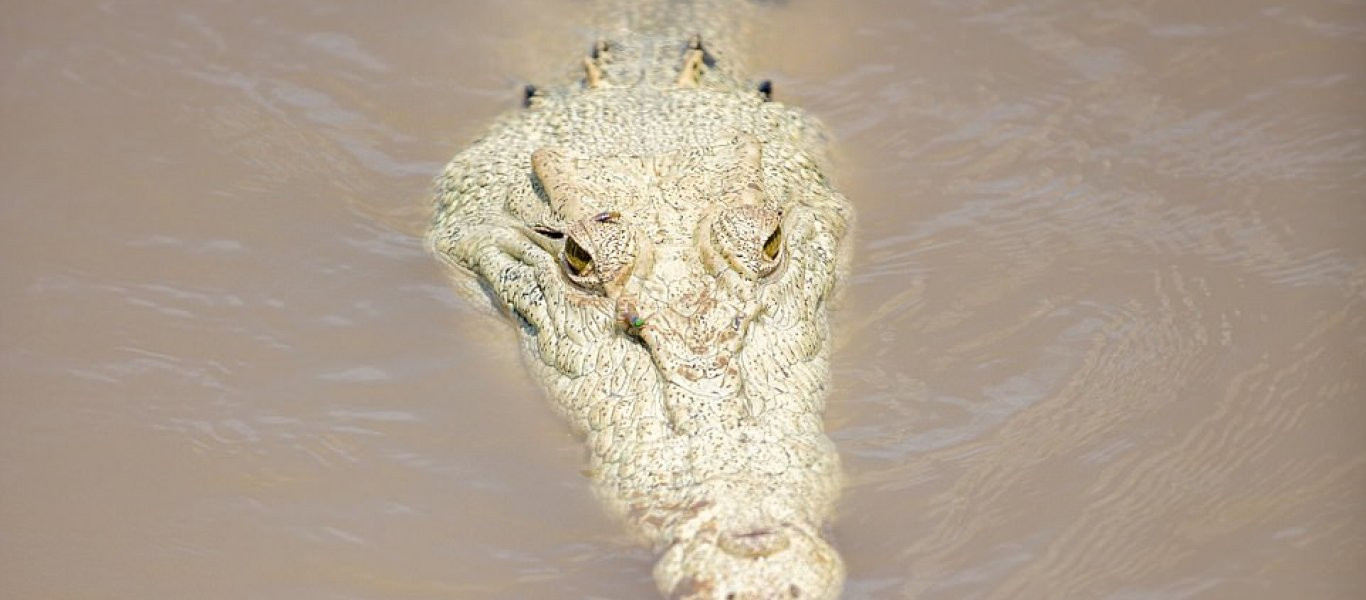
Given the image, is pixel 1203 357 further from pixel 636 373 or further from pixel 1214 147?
pixel 636 373

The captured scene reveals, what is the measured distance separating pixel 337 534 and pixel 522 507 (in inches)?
25.4

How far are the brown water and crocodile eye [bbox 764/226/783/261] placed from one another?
1.96 ft

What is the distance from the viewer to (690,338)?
16.6 ft

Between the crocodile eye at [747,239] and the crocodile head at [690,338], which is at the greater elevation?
the crocodile eye at [747,239]

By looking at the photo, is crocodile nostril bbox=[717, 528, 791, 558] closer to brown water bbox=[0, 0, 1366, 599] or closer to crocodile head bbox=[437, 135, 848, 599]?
crocodile head bbox=[437, 135, 848, 599]

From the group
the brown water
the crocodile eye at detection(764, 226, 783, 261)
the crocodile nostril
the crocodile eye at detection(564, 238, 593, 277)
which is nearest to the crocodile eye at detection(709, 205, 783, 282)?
the crocodile eye at detection(764, 226, 783, 261)

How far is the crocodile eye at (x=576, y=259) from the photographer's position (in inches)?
215

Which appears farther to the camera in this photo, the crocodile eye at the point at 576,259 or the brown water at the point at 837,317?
the crocodile eye at the point at 576,259

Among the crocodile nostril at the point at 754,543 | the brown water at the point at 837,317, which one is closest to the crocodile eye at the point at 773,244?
the brown water at the point at 837,317

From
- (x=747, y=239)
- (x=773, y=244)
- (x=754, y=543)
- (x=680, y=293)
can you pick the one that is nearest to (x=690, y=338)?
(x=680, y=293)

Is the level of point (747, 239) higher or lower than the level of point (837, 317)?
higher

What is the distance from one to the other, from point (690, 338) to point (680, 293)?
0.22m

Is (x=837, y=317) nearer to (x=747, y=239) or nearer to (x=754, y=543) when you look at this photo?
(x=747, y=239)

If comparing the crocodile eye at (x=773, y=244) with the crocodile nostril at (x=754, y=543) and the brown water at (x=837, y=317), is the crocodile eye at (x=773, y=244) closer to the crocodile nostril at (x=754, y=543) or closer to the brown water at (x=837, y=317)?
the brown water at (x=837, y=317)
